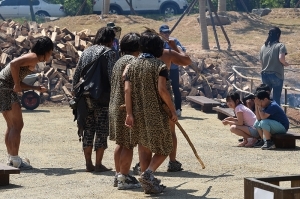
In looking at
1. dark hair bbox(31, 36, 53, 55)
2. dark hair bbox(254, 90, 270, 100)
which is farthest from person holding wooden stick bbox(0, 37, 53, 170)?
dark hair bbox(254, 90, 270, 100)

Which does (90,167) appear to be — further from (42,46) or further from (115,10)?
(115,10)

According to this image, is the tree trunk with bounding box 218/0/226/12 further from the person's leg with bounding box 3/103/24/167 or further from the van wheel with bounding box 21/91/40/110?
the person's leg with bounding box 3/103/24/167

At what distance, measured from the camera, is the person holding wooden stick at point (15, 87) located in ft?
33.2

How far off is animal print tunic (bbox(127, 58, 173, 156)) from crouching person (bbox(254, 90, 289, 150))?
3.57 metres

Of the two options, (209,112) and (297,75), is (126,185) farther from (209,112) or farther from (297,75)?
(297,75)

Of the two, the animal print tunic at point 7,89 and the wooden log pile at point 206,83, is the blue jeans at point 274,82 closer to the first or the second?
the wooden log pile at point 206,83

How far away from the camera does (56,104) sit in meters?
18.2

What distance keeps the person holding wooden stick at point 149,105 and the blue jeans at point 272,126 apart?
361 centimetres

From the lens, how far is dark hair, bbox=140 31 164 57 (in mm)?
8453

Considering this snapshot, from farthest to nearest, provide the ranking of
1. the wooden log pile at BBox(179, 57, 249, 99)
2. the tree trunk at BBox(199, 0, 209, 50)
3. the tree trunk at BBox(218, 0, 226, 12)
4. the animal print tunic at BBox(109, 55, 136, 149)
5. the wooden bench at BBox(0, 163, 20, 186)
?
the tree trunk at BBox(218, 0, 226, 12), the tree trunk at BBox(199, 0, 209, 50), the wooden log pile at BBox(179, 57, 249, 99), the wooden bench at BBox(0, 163, 20, 186), the animal print tunic at BBox(109, 55, 136, 149)

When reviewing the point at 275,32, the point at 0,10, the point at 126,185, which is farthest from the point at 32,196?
the point at 0,10

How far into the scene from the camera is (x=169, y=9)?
36.1 metres

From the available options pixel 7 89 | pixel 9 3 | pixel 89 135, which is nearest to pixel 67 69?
pixel 7 89

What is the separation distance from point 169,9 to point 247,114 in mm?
24156
